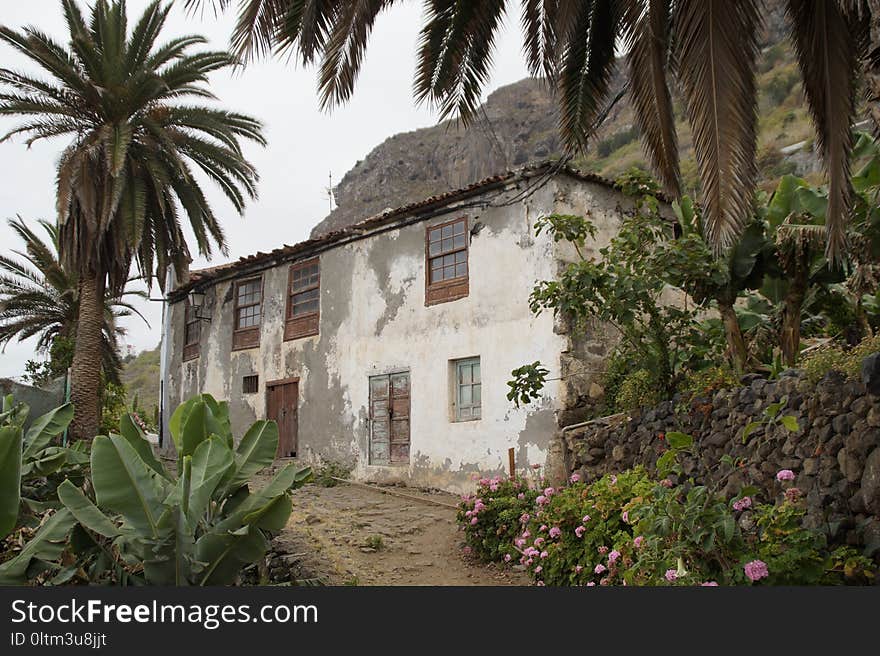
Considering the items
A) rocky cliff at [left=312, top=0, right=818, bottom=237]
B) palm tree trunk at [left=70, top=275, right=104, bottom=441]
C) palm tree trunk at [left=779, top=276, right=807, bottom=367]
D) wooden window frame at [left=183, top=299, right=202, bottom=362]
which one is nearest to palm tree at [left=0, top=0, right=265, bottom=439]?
palm tree trunk at [left=70, top=275, right=104, bottom=441]

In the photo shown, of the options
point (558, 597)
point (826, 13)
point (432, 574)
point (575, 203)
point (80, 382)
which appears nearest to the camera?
point (558, 597)

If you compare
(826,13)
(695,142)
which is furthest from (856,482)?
(826,13)

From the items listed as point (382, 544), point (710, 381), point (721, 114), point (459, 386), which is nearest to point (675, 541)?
point (721, 114)

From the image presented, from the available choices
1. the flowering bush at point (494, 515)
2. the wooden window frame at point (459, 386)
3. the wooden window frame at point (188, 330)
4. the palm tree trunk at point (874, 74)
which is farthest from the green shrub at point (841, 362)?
the wooden window frame at point (188, 330)

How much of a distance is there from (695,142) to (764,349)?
5.54 meters

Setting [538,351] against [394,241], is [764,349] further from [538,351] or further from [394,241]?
[394,241]

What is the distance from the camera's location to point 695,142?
598 centimetres

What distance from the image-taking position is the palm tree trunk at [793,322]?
9.53 m

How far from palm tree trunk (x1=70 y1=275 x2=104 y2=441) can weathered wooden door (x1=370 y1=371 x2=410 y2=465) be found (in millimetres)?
5876

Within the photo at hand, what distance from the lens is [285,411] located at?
737 inches

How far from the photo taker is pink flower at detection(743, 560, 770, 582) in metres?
5.54

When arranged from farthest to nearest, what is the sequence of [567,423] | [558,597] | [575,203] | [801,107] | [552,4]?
[801,107] < [575,203] < [567,423] < [552,4] < [558,597]

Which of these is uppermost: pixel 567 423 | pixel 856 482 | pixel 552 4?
pixel 552 4

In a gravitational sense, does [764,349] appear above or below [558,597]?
above
